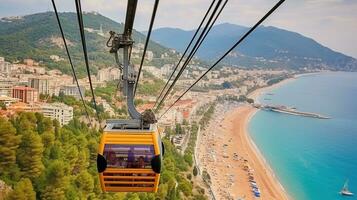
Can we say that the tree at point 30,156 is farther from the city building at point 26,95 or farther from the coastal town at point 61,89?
the city building at point 26,95

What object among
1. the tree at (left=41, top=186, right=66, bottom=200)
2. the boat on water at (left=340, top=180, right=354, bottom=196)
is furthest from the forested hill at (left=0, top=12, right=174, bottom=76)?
the tree at (left=41, top=186, right=66, bottom=200)

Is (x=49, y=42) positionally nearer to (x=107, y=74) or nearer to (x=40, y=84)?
(x=107, y=74)

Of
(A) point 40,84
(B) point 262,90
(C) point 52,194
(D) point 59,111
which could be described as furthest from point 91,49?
(C) point 52,194

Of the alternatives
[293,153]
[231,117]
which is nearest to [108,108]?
[293,153]

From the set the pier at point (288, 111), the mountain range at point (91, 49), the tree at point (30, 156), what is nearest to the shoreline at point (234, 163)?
the tree at point (30, 156)

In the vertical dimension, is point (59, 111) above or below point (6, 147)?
below

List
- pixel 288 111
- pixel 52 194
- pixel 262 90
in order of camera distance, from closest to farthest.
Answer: pixel 52 194 < pixel 288 111 < pixel 262 90

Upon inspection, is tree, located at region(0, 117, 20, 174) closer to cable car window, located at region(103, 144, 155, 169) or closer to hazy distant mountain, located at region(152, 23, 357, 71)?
cable car window, located at region(103, 144, 155, 169)
